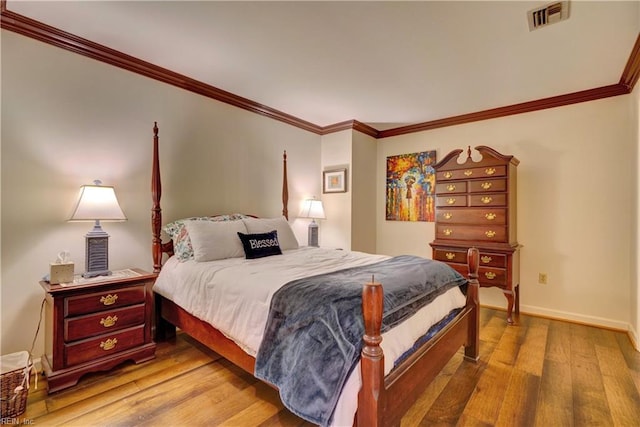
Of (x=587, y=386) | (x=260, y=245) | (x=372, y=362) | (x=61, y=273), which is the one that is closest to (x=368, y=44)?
(x=260, y=245)

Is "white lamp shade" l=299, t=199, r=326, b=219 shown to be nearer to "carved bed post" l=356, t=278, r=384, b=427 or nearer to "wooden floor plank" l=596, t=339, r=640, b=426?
"carved bed post" l=356, t=278, r=384, b=427

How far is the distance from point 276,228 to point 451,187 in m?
2.02

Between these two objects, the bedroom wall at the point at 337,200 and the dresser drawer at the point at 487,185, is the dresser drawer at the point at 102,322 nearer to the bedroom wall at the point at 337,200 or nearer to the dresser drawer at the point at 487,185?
the bedroom wall at the point at 337,200


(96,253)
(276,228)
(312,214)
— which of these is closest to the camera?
(96,253)

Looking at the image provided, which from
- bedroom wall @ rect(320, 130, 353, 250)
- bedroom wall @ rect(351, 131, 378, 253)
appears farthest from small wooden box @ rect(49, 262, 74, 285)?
bedroom wall @ rect(351, 131, 378, 253)

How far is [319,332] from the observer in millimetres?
1367

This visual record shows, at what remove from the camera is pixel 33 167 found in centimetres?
213

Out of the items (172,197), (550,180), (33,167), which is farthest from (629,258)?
(33,167)

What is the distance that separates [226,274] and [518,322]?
9.83 feet

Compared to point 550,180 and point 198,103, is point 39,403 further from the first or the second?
point 550,180

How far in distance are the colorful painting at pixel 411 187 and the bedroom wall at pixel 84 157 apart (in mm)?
2149

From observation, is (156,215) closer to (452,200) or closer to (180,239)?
(180,239)

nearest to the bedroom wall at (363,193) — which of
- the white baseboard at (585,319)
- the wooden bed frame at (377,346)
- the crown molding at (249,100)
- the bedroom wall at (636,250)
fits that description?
the crown molding at (249,100)

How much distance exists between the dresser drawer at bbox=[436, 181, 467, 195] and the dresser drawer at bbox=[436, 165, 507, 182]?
6 centimetres
